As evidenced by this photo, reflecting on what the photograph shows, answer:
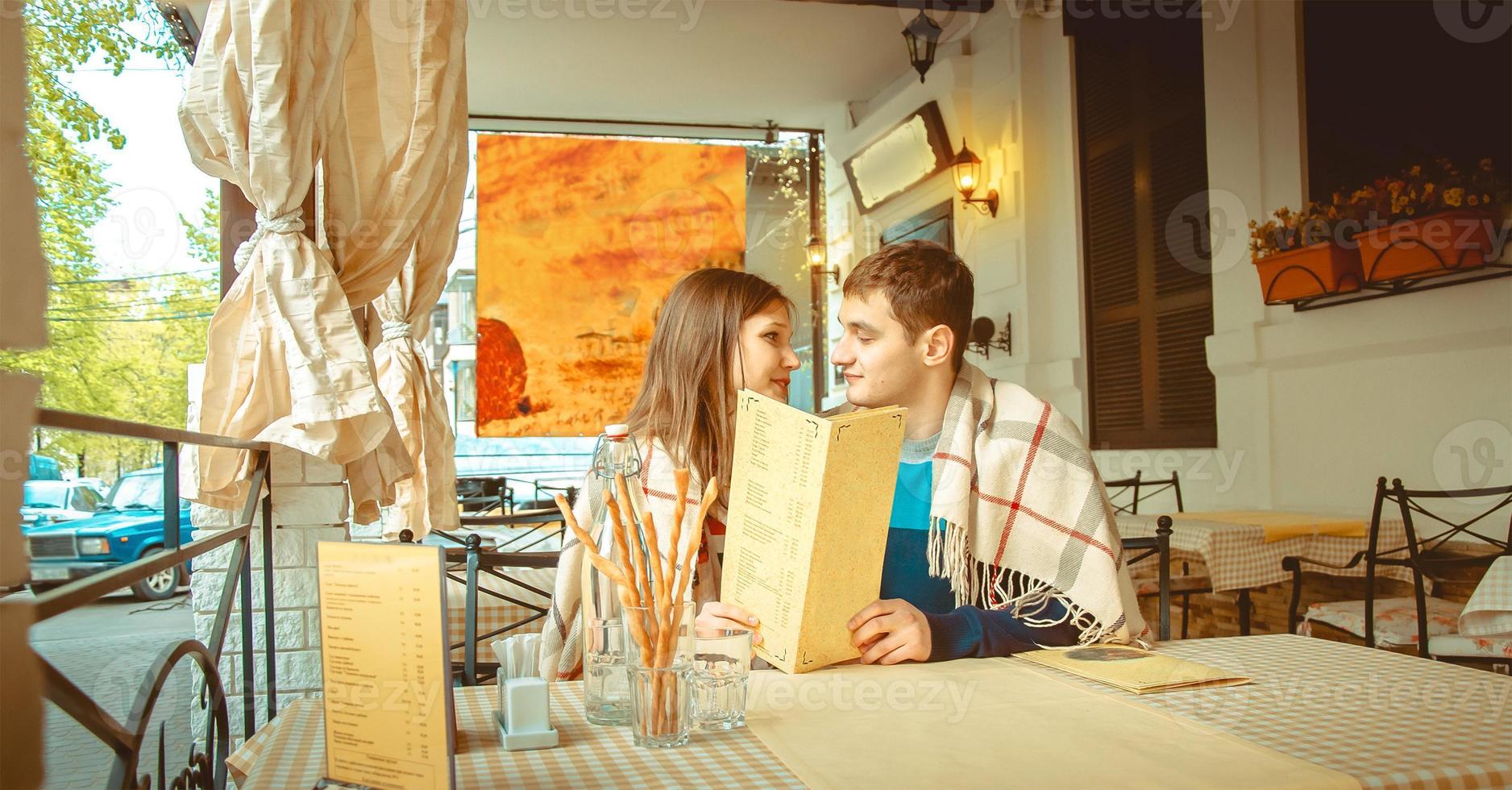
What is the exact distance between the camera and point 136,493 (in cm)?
706

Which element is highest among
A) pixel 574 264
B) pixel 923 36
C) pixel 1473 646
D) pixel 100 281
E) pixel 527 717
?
pixel 923 36

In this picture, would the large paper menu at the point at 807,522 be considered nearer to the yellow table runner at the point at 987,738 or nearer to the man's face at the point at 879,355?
the yellow table runner at the point at 987,738

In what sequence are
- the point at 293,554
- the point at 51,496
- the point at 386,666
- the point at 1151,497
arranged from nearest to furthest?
the point at 386,666, the point at 293,554, the point at 51,496, the point at 1151,497

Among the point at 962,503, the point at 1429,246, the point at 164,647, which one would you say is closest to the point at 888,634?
the point at 962,503

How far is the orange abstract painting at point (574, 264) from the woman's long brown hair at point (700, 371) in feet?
24.2

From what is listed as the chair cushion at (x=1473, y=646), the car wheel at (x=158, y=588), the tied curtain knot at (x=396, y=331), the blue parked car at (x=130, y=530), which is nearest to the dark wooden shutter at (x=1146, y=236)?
the chair cushion at (x=1473, y=646)

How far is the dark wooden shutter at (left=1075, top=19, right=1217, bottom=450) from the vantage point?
18.2 feet

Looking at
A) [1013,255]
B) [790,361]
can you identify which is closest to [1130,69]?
[1013,255]

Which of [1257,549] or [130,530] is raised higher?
[1257,549]

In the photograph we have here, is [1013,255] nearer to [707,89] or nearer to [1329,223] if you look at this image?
[1329,223]

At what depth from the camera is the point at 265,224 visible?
89.6 inches

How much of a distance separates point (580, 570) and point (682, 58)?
23.6ft

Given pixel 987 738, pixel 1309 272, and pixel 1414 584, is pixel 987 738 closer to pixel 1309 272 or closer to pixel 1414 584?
pixel 1414 584

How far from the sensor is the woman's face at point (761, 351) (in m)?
1.91
